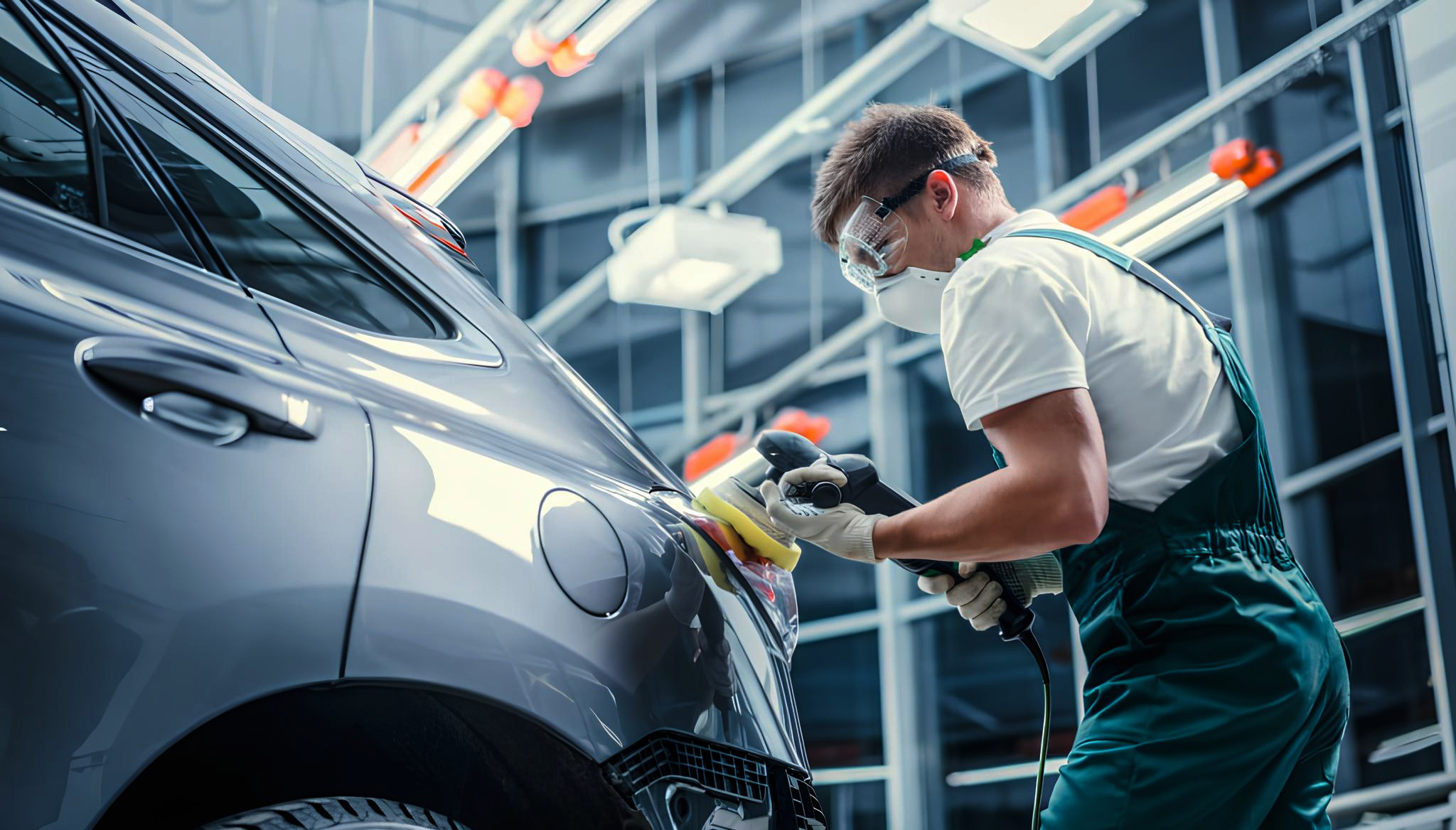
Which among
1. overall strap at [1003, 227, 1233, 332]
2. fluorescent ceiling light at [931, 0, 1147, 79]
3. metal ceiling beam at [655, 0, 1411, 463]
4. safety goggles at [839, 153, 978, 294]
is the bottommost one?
overall strap at [1003, 227, 1233, 332]

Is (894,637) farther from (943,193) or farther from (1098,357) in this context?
(1098,357)

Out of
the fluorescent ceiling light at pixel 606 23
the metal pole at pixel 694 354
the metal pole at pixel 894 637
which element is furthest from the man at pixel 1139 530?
the metal pole at pixel 694 354

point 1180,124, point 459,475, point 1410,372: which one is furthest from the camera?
point 1180,124

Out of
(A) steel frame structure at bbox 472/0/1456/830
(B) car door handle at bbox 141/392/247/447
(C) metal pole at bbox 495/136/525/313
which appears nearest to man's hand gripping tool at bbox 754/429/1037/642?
(B) car door handle at bbox 141/392/247/447

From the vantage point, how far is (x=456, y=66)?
183 inches

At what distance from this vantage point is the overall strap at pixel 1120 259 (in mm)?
1501

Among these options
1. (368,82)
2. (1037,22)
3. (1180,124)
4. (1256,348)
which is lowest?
(1256,348)

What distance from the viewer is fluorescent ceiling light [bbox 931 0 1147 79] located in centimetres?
344

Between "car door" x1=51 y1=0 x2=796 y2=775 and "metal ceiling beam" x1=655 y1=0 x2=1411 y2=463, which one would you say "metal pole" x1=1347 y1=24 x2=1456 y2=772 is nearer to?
"metal ceiling beam" x1=655 y1=0 x2=1411 y2=463

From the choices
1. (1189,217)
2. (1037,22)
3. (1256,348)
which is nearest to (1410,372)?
(1256,348)

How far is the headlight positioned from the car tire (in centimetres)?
45

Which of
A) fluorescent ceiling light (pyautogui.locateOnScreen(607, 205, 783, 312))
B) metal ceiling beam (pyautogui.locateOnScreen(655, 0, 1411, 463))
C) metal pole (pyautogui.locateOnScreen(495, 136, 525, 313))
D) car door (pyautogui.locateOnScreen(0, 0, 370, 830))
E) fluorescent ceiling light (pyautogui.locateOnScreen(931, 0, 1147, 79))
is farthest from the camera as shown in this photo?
metal pole (pyautogui.locateOnScreen(495, 136, 525, 313))

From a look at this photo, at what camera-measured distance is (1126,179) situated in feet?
15.9

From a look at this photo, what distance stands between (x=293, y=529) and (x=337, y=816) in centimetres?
26
